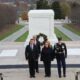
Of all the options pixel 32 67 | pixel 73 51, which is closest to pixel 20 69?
pixel 32 67

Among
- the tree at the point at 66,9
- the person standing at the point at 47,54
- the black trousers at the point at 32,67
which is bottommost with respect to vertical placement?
the tree at the point at 66,9

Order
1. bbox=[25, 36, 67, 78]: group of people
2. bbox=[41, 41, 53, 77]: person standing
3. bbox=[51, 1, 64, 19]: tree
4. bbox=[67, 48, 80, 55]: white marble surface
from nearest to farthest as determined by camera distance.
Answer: bbox=[25, 36, 67, 78]: group of people < bbox=[41, 41, 53, 77]: person standing < bbox=[67, 48, 80, 55]: white marble surface < bbox=[51, 1, 64, 19]: tree

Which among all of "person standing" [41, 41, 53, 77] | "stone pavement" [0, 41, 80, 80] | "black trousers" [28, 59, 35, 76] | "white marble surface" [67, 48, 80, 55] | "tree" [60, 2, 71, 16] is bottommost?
"tree" [60, 2, 71, 16]

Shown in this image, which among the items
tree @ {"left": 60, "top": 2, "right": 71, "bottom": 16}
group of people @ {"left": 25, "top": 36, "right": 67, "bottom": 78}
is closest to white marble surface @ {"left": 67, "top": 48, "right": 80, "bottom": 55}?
group of people @ {"left": 25, "top": 36, "right": 67, "bottom": 78}

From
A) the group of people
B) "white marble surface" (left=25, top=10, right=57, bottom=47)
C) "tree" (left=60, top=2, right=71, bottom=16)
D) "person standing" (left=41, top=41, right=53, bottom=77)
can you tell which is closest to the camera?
the group of people

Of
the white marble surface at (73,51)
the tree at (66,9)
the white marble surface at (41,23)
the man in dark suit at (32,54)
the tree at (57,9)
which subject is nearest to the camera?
the man in dark suit at (32,54)

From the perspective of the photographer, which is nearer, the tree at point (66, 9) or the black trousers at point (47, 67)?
the black trousers at point (47, 67)

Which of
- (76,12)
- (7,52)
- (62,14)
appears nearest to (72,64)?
(7,52)

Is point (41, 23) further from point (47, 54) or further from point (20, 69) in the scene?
point (47, 54)

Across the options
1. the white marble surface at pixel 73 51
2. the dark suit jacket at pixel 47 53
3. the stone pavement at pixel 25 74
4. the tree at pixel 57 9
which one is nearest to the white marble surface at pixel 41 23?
the white marble surface at pixel 73 51

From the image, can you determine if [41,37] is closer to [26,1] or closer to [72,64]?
[72,64]

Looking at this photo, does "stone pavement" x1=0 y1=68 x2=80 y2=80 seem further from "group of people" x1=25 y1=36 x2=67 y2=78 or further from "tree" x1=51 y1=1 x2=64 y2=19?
"tree" x1=51 y1=1 x2=64 y2=19

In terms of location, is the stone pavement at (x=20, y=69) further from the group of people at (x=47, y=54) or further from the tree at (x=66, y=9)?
the tree at (x=66, y=9)

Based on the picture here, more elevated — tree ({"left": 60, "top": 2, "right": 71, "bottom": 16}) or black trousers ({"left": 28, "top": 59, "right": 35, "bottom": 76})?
black trousers ({"left": 28, "top": 59, "right": 35, "bottom": 76})
